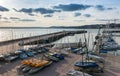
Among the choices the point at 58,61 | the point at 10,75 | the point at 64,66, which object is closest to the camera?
the point at 10,75

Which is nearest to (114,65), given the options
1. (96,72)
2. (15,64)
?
(96,72)

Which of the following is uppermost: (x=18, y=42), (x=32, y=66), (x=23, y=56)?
(x=18, y=42)

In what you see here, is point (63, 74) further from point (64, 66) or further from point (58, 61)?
point (58, 61)

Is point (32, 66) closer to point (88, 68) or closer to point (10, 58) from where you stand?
point (88, 68)

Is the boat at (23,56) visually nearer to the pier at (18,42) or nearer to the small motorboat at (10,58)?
the small motorboat at (10,58)

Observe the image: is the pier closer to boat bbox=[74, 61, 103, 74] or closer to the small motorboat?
the small motorboat

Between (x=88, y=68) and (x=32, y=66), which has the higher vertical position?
(x=32, y=66)

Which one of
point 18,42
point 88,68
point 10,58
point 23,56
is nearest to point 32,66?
point 88,68

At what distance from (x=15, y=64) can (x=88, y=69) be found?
449 inches

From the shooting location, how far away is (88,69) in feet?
95.2

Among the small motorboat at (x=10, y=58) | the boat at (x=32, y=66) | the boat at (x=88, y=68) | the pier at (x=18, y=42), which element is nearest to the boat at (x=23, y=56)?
the small motorboat at (x=10, y=58)

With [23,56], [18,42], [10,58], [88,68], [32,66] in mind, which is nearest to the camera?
[88,68]

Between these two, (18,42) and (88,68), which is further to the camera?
(18,42)

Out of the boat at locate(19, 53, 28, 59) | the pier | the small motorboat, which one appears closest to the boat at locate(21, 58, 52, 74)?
the small motorboat
